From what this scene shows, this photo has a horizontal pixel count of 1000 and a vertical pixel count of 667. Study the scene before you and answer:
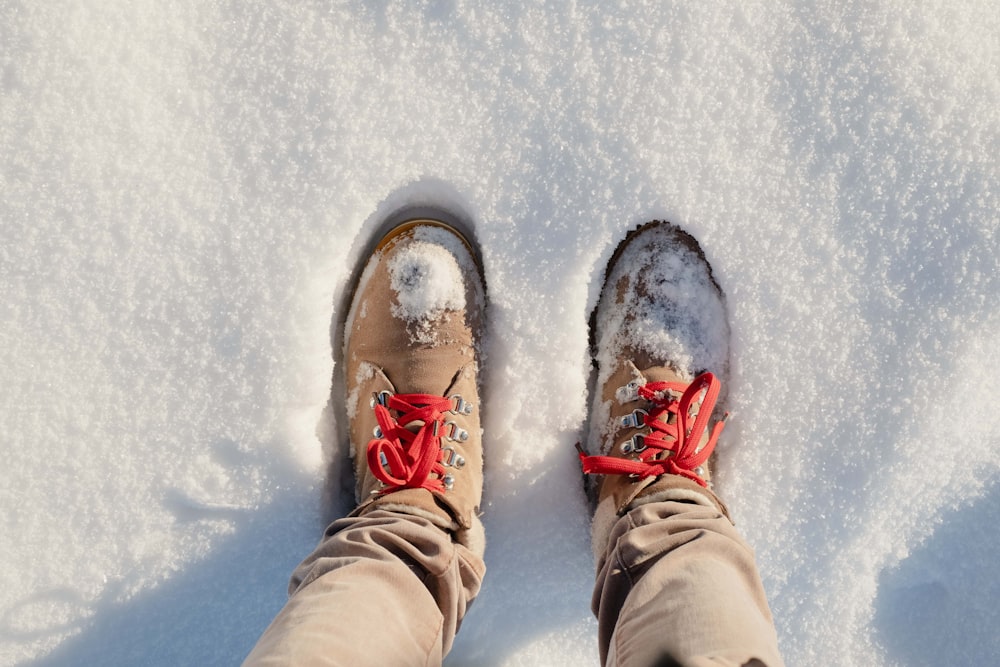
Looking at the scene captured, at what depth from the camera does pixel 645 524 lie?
94 centimetres

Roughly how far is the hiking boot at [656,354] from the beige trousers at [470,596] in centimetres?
13

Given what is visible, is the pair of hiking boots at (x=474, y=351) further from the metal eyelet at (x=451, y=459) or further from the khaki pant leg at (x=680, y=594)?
the khaki pant leg at (x=680, y=594)

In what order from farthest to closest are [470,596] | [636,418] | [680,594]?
[636,418] < [470,596] < [680,594]

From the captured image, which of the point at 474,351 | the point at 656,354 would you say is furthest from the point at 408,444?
the point at 656,354

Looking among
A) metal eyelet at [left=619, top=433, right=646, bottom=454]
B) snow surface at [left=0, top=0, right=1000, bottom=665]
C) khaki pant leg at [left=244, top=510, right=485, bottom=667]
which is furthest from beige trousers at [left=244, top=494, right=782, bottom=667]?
snow surface at [left=0, top=0, right=1000, bottom=665]

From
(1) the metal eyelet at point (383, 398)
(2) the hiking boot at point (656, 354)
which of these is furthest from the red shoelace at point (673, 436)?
(1) the metal eyelet at point (383, 398)

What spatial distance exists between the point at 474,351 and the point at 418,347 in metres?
0.09

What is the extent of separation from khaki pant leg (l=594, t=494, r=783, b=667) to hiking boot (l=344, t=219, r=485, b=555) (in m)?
0.26

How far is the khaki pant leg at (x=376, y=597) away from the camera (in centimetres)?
75

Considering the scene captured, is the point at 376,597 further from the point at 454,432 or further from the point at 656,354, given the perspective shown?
the point at 656,354

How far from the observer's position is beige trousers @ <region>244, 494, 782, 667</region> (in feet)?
2.41

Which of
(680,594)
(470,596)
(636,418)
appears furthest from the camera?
(636,418)

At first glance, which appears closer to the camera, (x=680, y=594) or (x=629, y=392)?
(x=680, y=594)

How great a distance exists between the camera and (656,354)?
1.16m
